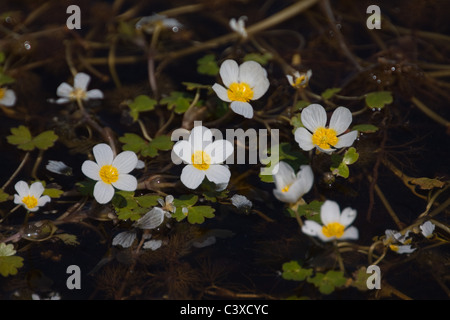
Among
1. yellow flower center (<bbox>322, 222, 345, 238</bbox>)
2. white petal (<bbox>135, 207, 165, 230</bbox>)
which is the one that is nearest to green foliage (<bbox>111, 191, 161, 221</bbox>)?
white petal (<bbox>135, 207, 165, 230</bbox>)

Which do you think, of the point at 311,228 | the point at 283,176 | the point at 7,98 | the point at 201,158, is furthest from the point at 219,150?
the point at 7,98

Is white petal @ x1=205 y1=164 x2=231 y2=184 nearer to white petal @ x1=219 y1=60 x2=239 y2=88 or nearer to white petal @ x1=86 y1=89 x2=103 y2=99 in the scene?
white petal @ x1=219 y1=60 x2=239 y2=88

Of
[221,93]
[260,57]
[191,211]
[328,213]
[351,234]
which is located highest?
[260,57]

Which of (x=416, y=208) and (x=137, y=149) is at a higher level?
(x=137, y=149)

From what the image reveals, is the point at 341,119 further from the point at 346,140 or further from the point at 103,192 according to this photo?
the point at 103,192

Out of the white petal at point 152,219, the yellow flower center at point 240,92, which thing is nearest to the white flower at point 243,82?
the yellow flower center at point 240,92
